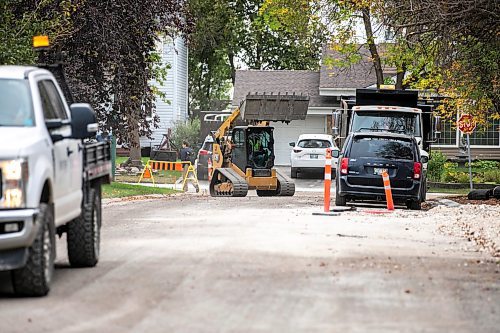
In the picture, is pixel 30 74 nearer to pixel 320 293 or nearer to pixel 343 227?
pixel 320 293

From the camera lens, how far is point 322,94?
57219 mm

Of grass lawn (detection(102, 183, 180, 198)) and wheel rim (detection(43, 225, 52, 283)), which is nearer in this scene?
wheel rim (detection(43, 225, 52, 283))

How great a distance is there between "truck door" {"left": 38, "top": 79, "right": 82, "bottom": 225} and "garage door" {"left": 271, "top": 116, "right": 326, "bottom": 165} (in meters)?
46.6

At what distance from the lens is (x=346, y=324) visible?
8.80 meters

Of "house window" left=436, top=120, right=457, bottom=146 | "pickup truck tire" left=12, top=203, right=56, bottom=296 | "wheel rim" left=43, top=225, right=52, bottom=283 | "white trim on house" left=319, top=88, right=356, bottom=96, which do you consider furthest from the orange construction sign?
"pickup truck tire" left=12, top=203, right=56, bottom=296

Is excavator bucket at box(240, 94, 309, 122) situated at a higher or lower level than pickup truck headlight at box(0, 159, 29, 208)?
higher

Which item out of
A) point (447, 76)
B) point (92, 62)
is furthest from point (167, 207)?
point (447, 76)

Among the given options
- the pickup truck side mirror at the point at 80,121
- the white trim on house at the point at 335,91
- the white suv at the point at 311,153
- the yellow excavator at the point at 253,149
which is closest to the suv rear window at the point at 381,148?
the yellow excavator at the point at 253,149

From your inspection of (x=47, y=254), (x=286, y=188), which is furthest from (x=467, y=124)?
(x=47, y=254)

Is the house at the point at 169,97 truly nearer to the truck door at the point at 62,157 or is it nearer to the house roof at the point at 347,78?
the house roof at the point at 347,78

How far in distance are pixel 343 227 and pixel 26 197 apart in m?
8.72

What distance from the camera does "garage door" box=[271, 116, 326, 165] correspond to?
59.0 m

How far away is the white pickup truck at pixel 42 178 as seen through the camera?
9953mm

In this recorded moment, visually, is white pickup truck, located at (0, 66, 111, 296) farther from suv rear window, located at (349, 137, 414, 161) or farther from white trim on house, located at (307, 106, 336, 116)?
white trim on house, located at (307, 106, 336, 116)
